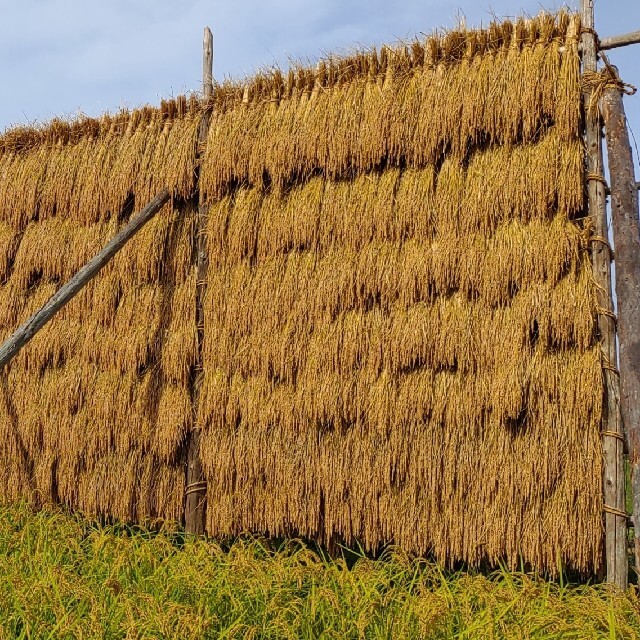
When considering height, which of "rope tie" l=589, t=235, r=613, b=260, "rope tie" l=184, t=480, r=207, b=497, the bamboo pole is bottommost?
"rope tie" l=184, t=480, r=207, b=497

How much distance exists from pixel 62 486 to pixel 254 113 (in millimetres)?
3262

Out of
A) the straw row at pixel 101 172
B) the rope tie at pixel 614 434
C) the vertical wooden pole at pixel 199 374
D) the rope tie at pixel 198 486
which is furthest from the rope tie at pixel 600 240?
the rope tie at pixel 198 486

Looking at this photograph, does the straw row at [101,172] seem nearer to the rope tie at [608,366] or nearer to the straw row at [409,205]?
the straw row at [409,205]

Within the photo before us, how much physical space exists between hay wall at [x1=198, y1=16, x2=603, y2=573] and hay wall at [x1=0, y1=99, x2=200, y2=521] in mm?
358

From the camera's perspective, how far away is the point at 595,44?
4.45m

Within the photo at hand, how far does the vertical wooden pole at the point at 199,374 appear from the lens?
5.40 metres

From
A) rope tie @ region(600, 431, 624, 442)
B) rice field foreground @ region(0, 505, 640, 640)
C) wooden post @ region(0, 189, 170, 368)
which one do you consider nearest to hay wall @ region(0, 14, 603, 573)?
rope tie @ region(600, 431, 624, 442)

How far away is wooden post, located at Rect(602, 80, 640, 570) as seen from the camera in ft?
13.3

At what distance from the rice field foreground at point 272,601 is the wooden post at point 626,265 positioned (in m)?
0.74

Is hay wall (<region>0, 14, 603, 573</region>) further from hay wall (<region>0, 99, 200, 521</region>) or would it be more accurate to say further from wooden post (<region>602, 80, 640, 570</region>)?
wooden post (<region>602, 80, 640, 570</region>)

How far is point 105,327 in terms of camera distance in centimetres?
595

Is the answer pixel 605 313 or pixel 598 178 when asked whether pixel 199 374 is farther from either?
pixel 598 178

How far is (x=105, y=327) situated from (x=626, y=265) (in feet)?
12.6

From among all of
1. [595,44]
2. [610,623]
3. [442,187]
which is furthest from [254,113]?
[610,623]
